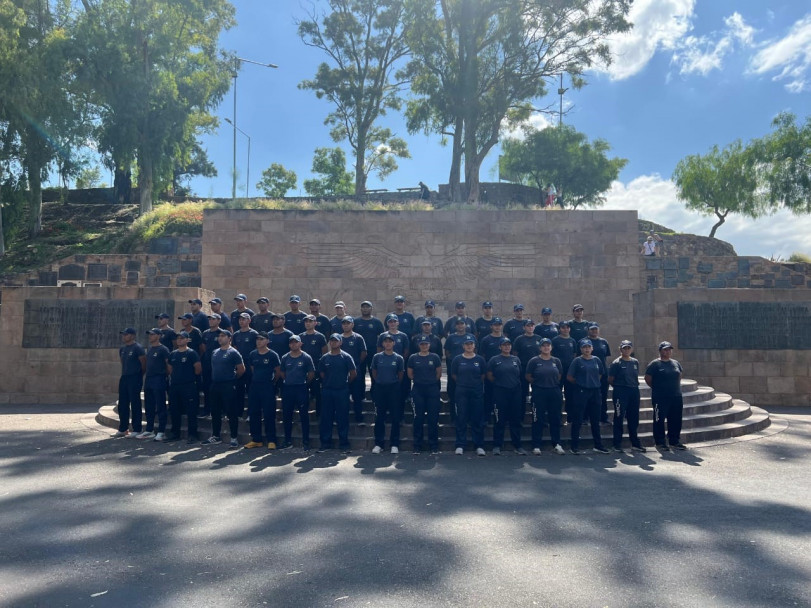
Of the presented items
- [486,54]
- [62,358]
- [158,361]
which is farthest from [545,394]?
[486,54]

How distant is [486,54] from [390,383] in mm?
21276

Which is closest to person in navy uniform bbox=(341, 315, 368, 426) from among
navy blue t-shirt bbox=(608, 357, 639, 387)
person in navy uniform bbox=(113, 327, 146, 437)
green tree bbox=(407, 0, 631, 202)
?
person in navy uniform bbox=(113, 327, 146, 437)

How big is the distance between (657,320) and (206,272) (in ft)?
36.8

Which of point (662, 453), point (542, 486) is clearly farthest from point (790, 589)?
point (662, 453)

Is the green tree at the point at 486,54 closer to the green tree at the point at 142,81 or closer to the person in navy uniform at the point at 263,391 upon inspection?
the green tree at the point at 142,81

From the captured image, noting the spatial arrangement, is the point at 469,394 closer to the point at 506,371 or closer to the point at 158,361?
the point at 506,371

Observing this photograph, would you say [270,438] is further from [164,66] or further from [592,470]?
[164,66]

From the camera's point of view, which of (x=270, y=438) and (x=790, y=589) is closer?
(x=790, y=589)

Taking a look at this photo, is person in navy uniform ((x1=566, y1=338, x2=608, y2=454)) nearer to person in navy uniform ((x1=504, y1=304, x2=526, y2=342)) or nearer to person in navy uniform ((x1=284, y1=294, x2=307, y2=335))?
person in navy uniform ((x1=504, y1=304, x2=526, y2=342))

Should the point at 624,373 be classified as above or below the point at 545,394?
above

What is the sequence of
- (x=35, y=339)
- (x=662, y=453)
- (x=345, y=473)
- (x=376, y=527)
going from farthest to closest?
(x=35, y=339) < (x=662, y=453) < (x=345, y=473) < (x=376, y=527)

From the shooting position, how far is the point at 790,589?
395 cm

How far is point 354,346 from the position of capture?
877 cm

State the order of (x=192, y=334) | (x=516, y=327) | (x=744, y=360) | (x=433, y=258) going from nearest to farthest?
1. (x=192, y=334)
2. (x=516, y=327)
3. (x=744, y=360)
4. (x=433, y=258)
